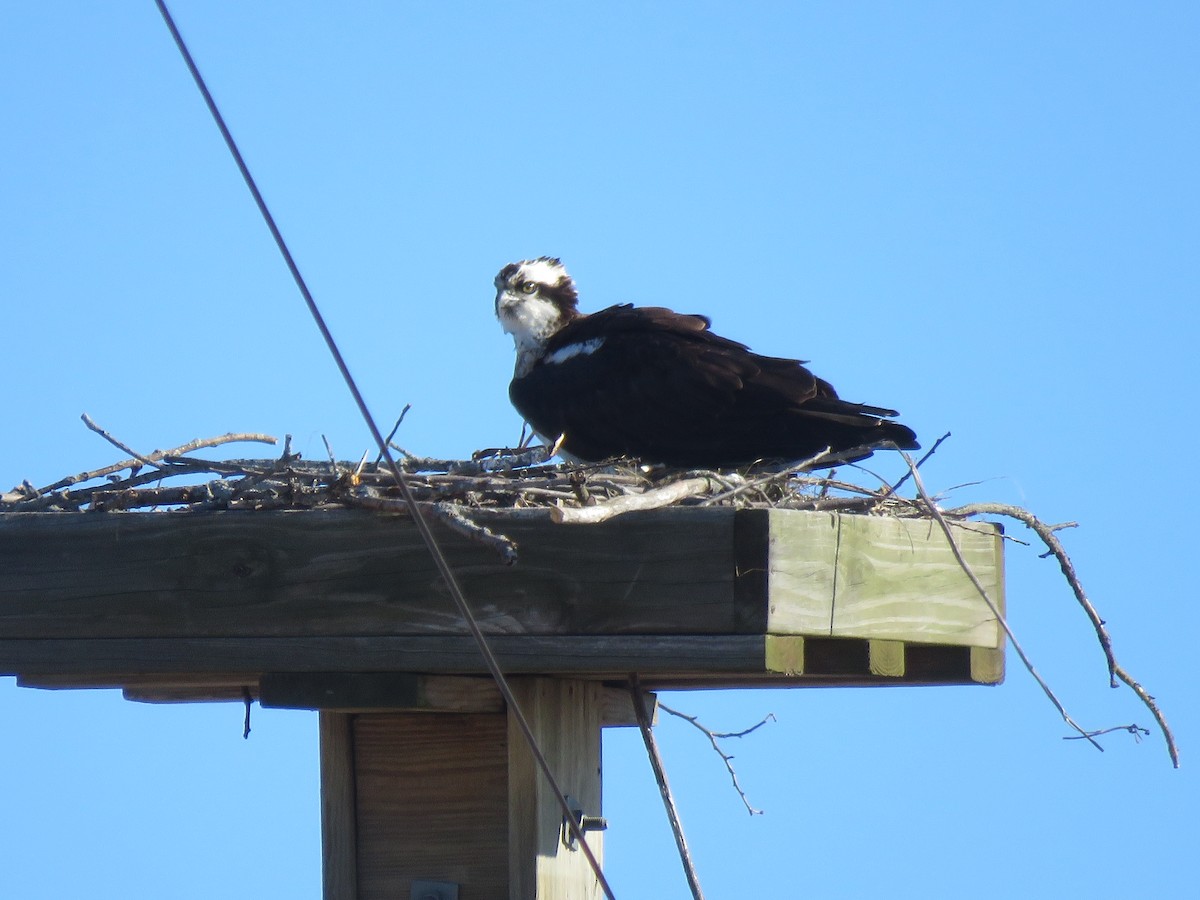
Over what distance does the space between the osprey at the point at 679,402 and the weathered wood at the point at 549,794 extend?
1.13 meters

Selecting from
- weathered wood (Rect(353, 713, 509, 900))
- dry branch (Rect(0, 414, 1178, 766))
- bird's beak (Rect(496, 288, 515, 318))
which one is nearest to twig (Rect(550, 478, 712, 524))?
dry branch (Rect(0, 414, 1178, 766))

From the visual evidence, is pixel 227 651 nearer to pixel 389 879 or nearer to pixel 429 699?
pixel 429 699

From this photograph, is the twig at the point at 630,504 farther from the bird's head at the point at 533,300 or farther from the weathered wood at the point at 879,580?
the bird's head at the point at 533,300

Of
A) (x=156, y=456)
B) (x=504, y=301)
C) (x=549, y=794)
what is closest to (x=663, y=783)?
(x=549, y=794)

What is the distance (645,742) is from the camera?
9.64ft

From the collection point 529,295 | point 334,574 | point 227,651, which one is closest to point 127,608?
point 227,651

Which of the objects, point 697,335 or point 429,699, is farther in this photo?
point 697,335

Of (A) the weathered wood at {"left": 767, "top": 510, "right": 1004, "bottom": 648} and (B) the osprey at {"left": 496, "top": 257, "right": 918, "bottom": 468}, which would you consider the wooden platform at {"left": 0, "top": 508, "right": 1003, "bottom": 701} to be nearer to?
(A) the weathered wood at {"left": 767, "top": 510, "right": 1004, "bottom": 648}

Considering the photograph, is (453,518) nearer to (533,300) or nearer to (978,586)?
(978,586)

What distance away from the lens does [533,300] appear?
558 cm

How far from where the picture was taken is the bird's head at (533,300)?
552 cm

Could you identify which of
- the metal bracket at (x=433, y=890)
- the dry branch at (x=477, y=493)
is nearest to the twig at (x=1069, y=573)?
the dry branch at (x=477, y=493)

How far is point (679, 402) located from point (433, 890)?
1748 mm

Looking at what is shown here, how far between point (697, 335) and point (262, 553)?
78.5 inches
